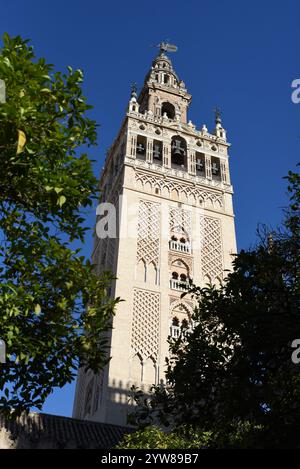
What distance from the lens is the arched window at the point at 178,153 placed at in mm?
27656

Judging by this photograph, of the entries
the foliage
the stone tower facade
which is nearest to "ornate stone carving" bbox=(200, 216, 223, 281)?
the stone tower facade

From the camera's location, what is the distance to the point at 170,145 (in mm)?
27500

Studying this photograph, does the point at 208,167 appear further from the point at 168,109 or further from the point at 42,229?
the point at 42,229

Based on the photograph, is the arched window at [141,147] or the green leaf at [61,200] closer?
the green leaf at [61,200]

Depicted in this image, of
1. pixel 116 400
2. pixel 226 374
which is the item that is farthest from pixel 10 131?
pixel 116 400

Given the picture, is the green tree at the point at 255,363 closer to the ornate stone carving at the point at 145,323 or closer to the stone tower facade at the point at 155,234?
the stone tower facade at the point at 155,234

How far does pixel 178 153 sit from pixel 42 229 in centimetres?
2081

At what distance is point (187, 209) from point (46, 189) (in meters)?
18.3

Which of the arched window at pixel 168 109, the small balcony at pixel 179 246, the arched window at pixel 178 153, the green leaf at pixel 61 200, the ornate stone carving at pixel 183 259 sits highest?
the arched window at pixel 168 109

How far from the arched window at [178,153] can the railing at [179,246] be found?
5916 millimetres

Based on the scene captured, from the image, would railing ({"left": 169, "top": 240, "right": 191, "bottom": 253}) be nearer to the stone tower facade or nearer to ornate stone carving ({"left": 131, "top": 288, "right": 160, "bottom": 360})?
the stone tower facade

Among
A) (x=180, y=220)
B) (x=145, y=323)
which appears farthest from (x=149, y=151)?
(x=145, y=323)

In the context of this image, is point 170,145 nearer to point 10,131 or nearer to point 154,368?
point 154,368

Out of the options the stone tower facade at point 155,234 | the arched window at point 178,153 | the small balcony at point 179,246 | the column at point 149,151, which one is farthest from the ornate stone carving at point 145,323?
the arched window at point 178,153
